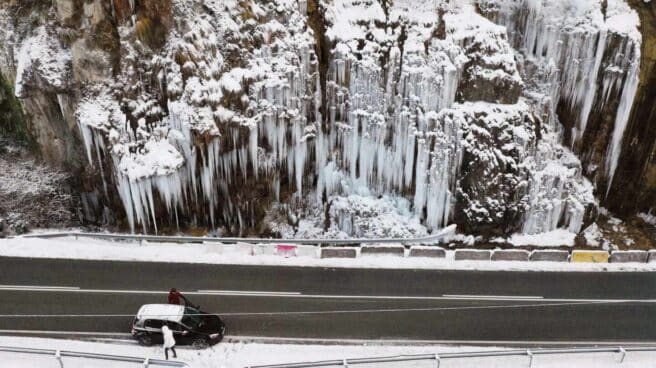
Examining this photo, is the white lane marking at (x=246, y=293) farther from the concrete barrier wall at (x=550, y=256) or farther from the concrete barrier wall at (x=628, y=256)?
the concrete barrier wall at (x=628, y=256)

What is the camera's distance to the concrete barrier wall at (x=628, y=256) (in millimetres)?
18859

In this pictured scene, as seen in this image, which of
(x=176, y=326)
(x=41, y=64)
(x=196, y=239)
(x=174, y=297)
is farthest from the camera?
(x=41, y=64)

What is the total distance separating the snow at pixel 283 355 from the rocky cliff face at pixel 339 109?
7080mm

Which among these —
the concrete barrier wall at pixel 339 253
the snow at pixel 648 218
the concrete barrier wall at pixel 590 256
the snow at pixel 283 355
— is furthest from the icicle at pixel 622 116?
the concrete barrier wall at pixel 339 253

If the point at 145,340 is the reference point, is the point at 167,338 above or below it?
above

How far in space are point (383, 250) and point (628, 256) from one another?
923cm

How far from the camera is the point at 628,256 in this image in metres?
18.9

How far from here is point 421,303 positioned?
16.7 m

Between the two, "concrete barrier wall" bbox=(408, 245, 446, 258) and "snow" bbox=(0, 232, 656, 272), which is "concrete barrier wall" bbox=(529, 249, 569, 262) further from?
"concrete barrier wall" bbox=(408, 245, 446, 258)

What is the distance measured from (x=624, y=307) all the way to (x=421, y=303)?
6887mm

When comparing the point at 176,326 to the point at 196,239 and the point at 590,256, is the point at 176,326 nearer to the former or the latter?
the point at 196,239

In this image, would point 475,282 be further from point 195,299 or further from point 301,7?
point 301,7

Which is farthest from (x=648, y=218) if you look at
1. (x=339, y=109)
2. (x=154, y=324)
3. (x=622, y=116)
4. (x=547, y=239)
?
(x=154, y=324)

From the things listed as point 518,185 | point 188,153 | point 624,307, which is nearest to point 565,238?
point 518,185
